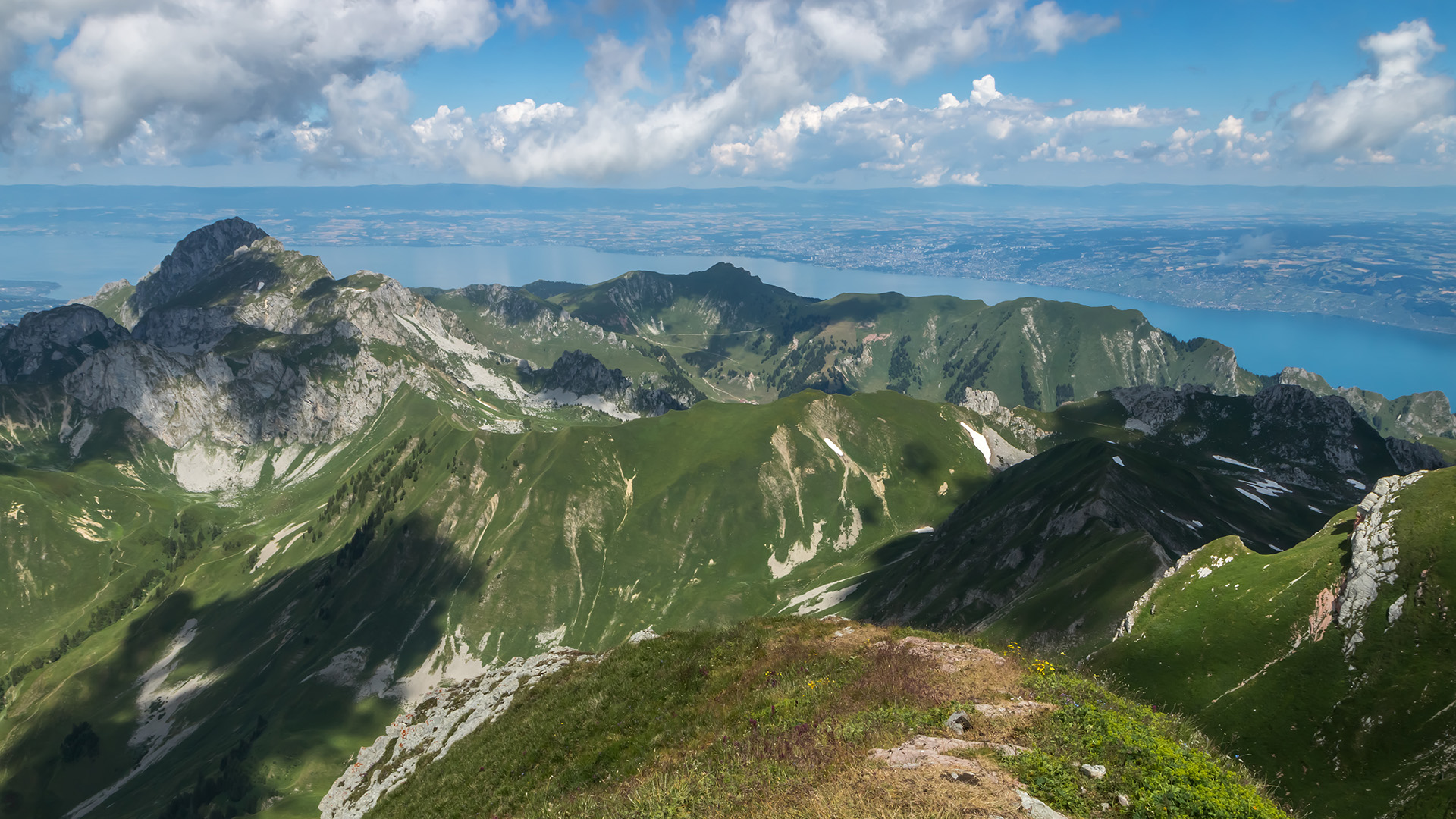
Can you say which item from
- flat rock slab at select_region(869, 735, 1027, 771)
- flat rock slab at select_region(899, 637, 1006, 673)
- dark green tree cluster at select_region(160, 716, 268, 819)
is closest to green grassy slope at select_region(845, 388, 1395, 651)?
flat rock slab at select_region(899, 637, 1006, 673)

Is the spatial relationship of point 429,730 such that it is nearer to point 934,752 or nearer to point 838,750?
point 838,750

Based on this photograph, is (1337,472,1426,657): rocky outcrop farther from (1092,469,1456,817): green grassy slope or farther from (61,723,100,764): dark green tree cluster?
(61,723,100,764): dark green tree cluster

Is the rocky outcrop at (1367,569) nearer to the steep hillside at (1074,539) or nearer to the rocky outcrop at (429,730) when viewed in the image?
the steep hillside at (1074,539)

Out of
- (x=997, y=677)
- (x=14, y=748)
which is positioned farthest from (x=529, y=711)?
(x=14, y=748)

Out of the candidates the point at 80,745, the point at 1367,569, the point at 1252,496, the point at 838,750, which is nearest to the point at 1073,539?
the point at 1252,496

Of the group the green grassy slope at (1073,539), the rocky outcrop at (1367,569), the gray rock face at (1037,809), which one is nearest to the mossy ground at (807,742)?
the gray rock face at (1037,809)

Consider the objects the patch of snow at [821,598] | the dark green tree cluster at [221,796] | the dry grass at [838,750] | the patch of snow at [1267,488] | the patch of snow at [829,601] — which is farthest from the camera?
the patch of snow at [821,598]
